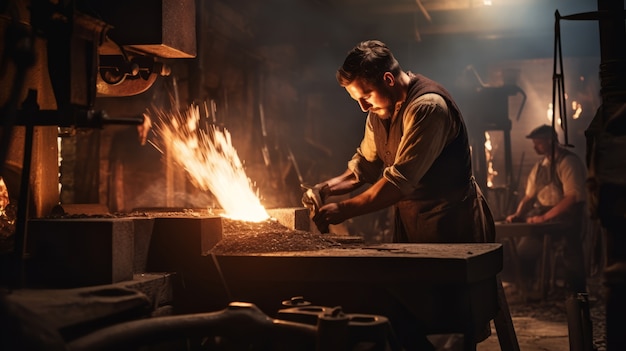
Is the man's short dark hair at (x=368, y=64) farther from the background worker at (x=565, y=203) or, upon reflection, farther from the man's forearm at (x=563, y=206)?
the man's forearm at (x=563, y=206)

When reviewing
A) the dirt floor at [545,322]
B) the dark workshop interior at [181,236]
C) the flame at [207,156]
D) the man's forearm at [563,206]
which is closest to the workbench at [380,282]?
the dark workshop interior at [181,236]

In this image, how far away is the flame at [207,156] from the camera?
5043 millimetres

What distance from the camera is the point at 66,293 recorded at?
2672mm

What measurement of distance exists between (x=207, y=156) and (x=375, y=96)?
141 inches

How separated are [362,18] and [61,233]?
10.2 m

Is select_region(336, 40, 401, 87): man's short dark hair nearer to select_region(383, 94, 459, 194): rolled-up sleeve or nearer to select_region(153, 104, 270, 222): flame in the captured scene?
select_region(383, 94, 459, 194): rolled-up sleeve

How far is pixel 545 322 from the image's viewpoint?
8.92 m

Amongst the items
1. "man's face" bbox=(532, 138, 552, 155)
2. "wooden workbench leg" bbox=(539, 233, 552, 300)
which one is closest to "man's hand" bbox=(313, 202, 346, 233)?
"wooden workbench leg" bbox=(539, 233, 552, 300)

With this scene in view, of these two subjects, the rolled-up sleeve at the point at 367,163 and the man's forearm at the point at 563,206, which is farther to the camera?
the man's forearm at the point at 563,206

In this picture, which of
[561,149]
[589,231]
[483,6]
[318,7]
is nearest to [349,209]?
[561,149]

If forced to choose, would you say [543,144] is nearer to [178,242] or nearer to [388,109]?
[388,109]

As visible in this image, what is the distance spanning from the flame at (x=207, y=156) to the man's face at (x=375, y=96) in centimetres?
103

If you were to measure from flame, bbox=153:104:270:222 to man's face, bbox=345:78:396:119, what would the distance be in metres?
1.03

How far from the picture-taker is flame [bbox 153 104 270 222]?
504 cm
